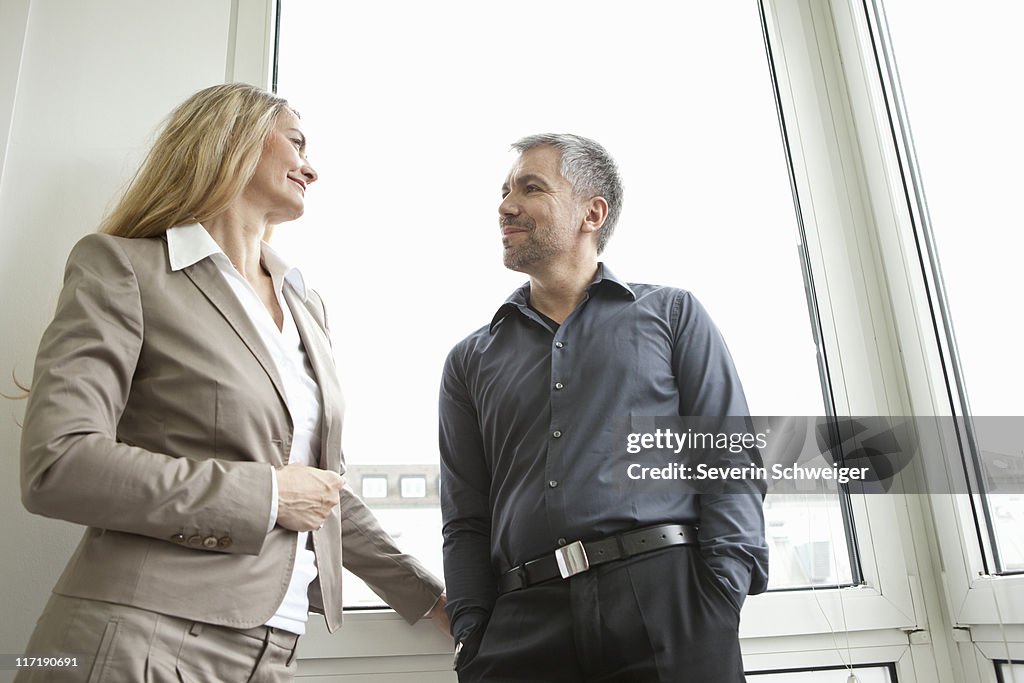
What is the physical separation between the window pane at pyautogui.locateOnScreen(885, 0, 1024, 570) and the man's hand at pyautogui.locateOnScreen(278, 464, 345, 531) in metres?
1.40

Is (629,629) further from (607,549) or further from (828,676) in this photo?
(828,676)

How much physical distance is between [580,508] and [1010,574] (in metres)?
0.98

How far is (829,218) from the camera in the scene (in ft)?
7.00

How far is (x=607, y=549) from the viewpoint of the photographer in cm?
143

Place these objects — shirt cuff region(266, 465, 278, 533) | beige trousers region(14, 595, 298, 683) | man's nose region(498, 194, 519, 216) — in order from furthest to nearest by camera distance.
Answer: man's nose region(498, 194, 519, 216) < shirt cuff region(266, 465, 278, 533) < beige trousers region(14, 595, 298, 683)

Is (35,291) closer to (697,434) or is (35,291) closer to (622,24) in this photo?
(697,434)

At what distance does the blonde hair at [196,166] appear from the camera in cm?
145

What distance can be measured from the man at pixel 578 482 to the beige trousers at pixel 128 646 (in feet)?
Answer: 1.65

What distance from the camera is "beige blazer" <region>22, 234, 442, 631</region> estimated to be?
1119 millimetres

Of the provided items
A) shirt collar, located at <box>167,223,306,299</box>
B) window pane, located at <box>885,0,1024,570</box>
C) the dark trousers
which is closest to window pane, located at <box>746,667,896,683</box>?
window pane, located at <box>885,0,1024,570</box>

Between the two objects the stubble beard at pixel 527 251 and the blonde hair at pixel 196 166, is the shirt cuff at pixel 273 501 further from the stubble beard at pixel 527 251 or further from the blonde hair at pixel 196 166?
the stubble beard at pixel 527 251

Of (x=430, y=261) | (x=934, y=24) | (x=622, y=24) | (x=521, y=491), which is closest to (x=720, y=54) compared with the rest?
(x=622, y=24)

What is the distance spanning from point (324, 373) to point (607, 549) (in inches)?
24.3

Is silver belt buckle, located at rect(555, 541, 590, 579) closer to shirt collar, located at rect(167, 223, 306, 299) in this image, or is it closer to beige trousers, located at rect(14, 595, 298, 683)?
beige trousers, located at rect(14, 595, 298, 683)
